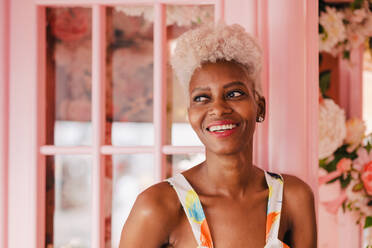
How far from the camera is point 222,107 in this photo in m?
0.98

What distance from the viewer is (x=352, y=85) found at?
243 centimetres

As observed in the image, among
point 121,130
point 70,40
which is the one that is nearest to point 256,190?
point 121,130

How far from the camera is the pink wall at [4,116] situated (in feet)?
4.50

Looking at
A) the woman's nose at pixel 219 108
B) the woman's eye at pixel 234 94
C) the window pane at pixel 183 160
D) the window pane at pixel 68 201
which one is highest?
the woman's eye at pixel 234 94

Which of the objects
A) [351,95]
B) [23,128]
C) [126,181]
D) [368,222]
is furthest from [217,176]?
[351,95]

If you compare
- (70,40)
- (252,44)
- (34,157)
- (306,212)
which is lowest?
(306,212)

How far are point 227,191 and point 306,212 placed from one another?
0.26 metres

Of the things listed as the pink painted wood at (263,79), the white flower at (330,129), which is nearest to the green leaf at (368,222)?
the white flower at (330,129)

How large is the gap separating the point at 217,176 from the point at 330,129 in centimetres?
113

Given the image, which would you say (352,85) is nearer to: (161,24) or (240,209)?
(161,24)

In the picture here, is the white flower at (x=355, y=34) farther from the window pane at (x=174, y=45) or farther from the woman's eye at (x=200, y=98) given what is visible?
the woman's eye at (x=200, y=98)

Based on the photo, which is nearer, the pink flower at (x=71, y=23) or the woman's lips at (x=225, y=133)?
the woman's lips at (x=225, y=133)

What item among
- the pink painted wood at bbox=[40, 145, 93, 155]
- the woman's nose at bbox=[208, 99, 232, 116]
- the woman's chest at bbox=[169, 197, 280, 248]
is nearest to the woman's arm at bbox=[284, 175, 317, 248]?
the woman's chest at bbox=[169, 197, 280, 248]

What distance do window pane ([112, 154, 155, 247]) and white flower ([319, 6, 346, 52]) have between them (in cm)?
124
